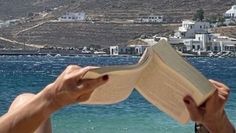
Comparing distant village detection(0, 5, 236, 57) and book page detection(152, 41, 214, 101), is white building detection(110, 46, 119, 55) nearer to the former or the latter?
distant village detection(0, 5, 236, 57)

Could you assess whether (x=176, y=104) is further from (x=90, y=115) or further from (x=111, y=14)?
(x=111, y=14)

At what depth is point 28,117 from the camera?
1412 mm

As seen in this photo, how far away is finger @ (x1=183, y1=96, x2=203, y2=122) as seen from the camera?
1542mm

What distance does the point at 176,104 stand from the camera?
1585mm

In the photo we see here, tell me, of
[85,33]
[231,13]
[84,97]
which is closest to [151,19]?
[85,33]

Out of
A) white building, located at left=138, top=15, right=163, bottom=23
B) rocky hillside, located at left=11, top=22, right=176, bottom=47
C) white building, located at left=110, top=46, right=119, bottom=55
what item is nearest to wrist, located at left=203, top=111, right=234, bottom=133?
white building, located at left=110, top=46, right=119, bottom=55

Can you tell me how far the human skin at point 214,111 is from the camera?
151cm

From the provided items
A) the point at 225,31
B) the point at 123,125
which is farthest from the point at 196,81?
the point at 225,31

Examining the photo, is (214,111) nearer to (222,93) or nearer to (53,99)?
(222,93)

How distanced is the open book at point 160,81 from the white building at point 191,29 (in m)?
104

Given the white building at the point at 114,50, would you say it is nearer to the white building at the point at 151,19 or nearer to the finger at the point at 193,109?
the white building at the point at 151,19

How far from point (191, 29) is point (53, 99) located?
107 metres

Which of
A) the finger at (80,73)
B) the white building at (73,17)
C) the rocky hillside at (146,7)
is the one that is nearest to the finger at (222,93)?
the finger at (80,73)

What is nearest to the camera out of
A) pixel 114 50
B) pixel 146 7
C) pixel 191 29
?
pixel 191 29
